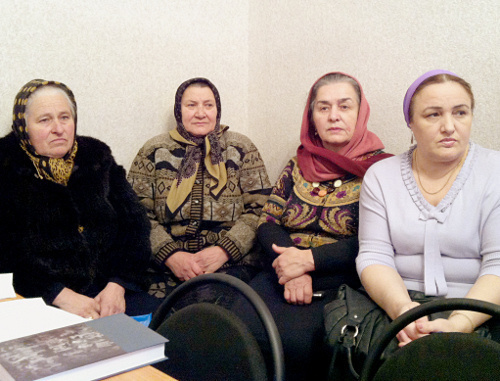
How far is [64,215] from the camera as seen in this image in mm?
1690

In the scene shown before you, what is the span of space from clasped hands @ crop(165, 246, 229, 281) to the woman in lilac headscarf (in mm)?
733

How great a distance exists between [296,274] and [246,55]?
1735 mm

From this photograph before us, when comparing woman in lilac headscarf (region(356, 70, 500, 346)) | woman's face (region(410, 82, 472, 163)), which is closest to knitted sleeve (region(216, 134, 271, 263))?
woman in lilac headscarf (region(356, 70, 500, 346))

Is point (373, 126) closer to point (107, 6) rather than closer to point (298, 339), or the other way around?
point (298, 339)

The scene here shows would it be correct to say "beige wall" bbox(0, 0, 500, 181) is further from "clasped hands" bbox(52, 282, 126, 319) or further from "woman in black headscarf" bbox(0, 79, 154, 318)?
"clasped hands" bbox(52, 282, 126, 319)

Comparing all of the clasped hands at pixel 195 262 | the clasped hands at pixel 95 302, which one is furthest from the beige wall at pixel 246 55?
the clasped hands at pixel 95 302

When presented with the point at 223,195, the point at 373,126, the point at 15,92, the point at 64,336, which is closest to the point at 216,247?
the point at 223,195

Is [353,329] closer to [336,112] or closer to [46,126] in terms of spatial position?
[336,112]

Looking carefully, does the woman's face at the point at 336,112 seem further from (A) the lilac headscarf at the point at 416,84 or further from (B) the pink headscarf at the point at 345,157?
(A) the lilac headscarf at the point at 416,84

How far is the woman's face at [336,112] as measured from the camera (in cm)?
190

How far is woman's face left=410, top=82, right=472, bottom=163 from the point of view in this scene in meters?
1.39

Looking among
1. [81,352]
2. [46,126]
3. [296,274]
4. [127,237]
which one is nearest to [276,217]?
[296,274]

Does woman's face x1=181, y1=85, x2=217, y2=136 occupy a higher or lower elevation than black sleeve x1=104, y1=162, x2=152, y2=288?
higher

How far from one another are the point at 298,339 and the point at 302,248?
472mm
